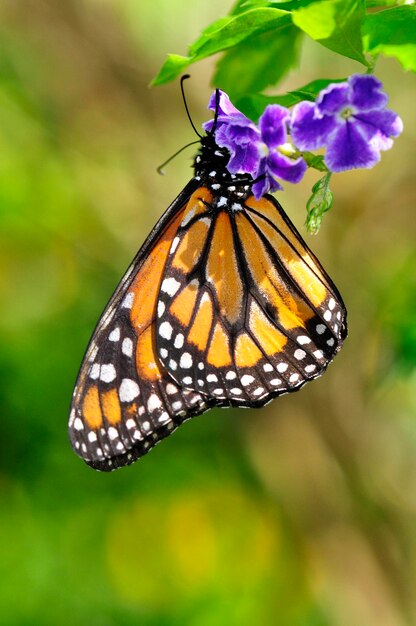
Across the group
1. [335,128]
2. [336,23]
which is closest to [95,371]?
[335,128]

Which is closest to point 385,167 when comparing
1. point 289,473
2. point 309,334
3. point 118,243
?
point 118,243

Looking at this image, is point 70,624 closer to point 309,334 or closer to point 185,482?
point 185,482

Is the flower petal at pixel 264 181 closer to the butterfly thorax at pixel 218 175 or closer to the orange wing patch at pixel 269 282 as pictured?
the butterfly thorax at pixel 218 175

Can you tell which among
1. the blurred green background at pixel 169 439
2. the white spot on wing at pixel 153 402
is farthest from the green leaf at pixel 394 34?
the blurred green background at pixel 169 439

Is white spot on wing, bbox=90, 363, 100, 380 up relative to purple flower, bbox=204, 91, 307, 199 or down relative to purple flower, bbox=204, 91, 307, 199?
down

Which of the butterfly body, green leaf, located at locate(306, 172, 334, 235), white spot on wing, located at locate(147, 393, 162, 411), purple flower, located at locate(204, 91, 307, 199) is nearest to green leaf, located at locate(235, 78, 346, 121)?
purple flower, located at locate(204, 91, 307, 199)

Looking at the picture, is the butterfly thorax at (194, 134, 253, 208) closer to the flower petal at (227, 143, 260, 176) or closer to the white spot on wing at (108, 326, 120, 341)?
the flower petal at (227, 143, 260, 176)
